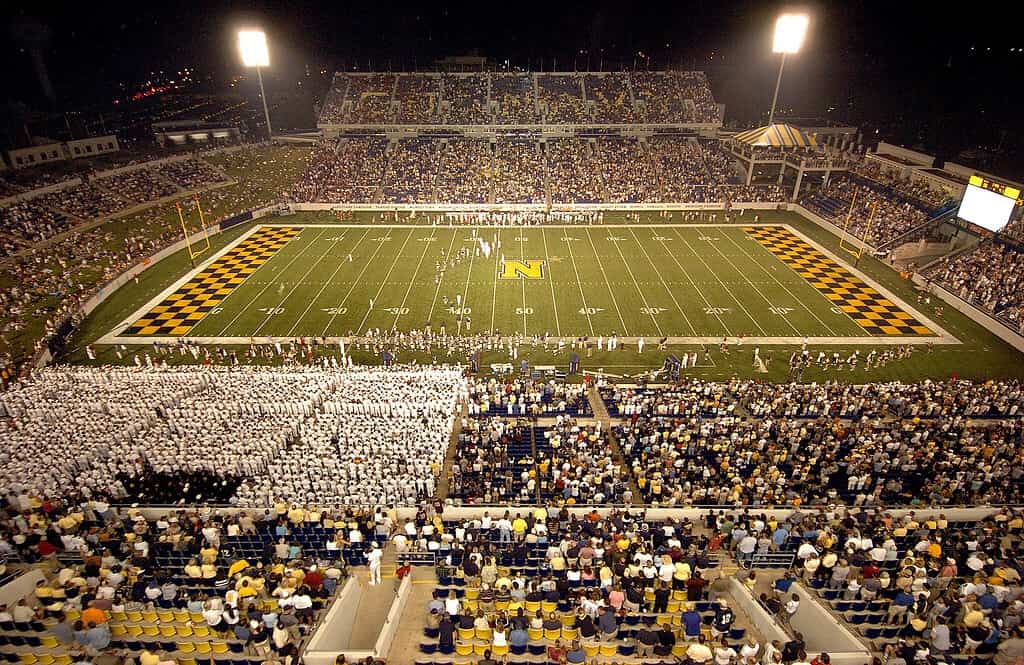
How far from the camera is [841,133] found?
61875mm

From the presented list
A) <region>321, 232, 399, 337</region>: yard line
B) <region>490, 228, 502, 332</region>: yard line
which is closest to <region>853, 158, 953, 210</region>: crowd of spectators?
<region>490, 228, 502, 332</region>: yard line

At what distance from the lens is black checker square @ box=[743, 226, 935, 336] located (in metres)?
29.6

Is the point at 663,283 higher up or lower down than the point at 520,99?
lower down

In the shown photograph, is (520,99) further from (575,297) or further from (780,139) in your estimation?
(575,297)

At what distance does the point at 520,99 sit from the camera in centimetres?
6506

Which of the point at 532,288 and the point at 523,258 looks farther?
the point at 523,258

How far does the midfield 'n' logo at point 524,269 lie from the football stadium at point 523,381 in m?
0.45

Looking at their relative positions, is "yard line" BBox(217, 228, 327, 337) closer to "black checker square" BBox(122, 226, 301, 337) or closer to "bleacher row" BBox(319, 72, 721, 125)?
"black checker square" BBox(122, 226, 301, 337)

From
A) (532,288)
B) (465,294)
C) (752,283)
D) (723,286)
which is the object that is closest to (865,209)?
(752,283)

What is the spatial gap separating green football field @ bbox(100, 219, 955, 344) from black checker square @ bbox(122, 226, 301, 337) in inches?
4.8

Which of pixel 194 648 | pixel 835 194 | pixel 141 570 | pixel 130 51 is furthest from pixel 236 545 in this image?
pixel 130 51

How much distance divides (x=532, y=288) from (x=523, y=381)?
1213cm

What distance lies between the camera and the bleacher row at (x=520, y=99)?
6191cm

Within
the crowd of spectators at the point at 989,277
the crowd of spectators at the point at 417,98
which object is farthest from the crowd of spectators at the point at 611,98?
the crowd of spectators at the point at 989,277
